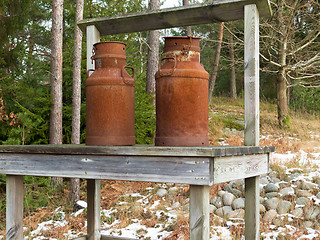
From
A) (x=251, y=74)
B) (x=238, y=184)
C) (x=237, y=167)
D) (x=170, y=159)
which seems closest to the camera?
(x=170, y=159)

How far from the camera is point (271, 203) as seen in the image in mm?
5375

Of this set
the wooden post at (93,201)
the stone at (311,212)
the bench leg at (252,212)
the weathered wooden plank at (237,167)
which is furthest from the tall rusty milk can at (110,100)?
the stone at (311,212)

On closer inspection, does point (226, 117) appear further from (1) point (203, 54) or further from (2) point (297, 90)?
(1) point (203, 54)

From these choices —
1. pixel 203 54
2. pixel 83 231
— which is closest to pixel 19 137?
pixel 83 231

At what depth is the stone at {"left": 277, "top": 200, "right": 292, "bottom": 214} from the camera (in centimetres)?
525

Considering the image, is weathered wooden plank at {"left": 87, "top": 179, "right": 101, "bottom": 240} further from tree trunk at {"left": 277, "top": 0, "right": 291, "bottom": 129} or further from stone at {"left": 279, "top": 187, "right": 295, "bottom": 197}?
tree trunk at {"left": 277, "top": 0, "right": 291, "bottom": 129}

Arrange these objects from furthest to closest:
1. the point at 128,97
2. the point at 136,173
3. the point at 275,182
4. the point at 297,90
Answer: the point at 297,90 < the point at 275,182 < the point at 128,97 < the point at 136,173

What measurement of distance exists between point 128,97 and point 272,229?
2.87 m

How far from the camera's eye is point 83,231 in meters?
5.36

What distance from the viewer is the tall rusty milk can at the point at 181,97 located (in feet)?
9.17

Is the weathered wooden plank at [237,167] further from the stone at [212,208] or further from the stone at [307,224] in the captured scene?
the stone at [212,208]

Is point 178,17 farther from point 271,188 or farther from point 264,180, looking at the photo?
point 264,180

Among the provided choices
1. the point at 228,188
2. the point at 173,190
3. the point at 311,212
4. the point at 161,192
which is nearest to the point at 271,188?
the point at 228,188

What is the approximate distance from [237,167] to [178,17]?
1.53 m
